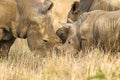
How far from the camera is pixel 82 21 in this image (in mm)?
12047

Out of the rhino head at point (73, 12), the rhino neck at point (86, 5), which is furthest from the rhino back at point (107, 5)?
the rhino neck at point (86, 5)

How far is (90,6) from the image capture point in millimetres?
14781

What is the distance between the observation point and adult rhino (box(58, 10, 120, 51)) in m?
10.8

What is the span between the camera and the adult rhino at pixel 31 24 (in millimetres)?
11773

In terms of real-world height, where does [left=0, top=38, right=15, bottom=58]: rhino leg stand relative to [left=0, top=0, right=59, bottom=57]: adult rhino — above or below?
below

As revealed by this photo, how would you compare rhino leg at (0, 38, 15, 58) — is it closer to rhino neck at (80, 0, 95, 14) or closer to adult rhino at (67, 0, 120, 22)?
adult rhino at (67, 0, 120, 22)

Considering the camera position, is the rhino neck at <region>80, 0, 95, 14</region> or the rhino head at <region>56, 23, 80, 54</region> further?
the rhino neck at <region>80, 0, 95, 14</region>

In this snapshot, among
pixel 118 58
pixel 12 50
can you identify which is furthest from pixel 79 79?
pixel 12 50

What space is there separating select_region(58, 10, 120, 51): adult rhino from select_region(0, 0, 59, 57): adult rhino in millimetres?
518

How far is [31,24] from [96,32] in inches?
66.0

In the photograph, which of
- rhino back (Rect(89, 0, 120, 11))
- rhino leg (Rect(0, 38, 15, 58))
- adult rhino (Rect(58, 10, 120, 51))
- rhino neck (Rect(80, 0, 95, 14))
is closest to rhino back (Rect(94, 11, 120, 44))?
adult rhino (Rect(58, 10, 120, 51))

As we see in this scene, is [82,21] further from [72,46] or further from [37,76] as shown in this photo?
[37,76]

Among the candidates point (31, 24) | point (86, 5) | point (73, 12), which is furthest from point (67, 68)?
point (86, 5)

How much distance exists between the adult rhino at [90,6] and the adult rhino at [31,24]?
2009 millimetres
